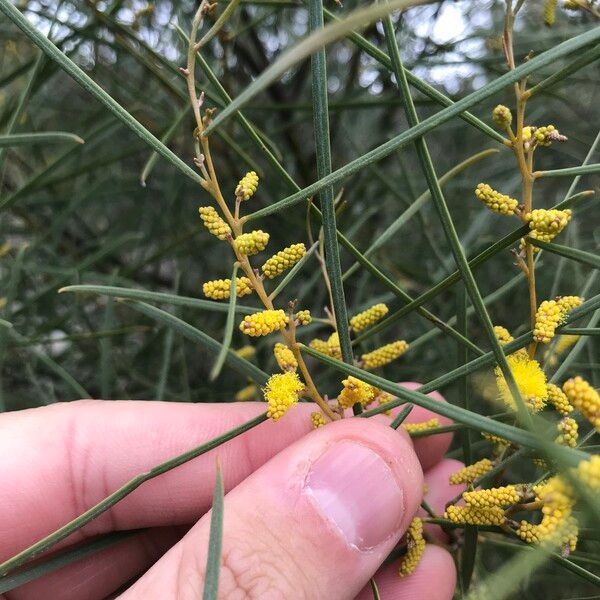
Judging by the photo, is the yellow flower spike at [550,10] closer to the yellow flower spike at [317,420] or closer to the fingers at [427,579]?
the yellow flower spike at [317,420]

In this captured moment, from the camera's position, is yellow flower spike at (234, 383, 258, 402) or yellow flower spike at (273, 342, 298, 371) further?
yellow flower spike at (234, 383, 258, 402)

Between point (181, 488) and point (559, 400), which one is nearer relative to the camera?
point (559, 400)

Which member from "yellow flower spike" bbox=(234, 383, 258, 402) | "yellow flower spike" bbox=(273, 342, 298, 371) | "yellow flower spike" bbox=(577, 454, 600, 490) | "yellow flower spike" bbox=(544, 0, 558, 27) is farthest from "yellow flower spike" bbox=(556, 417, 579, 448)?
"yellow flower spike" bbox=(234, 383, 258, 402)

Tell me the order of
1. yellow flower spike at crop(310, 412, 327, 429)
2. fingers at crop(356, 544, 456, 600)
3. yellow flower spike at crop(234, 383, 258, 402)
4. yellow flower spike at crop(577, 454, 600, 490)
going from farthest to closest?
yellow flower spike at crop(234, 383, 258, 402) < fingers at crop(356, 544, 456, 600) < yellow flower spike at crop(310, 412, 327, 429) < yellow flower spike at crop(577, 454, 600, 490)

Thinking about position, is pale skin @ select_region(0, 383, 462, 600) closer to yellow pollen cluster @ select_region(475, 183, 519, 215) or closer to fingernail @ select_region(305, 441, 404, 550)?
fingernail @ select_region(305, 441, 404, 550)

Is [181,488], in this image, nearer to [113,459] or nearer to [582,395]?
[113,459]

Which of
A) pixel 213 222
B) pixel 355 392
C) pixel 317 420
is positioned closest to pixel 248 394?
pixel 317 420

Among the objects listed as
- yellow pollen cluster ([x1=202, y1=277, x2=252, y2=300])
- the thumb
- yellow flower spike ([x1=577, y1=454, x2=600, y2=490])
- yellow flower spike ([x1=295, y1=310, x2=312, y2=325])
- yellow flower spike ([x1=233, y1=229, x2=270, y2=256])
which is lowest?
the thumb
